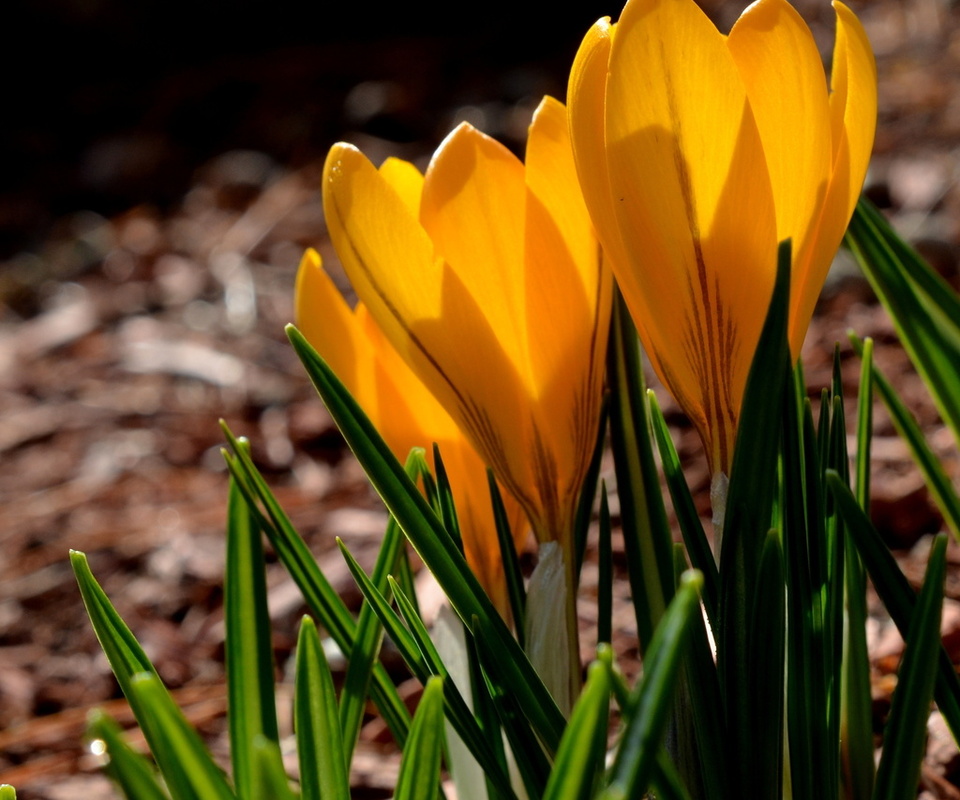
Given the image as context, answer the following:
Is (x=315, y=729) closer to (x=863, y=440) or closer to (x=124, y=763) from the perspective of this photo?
(x=124, y=763)

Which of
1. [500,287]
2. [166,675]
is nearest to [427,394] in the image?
[500,287]

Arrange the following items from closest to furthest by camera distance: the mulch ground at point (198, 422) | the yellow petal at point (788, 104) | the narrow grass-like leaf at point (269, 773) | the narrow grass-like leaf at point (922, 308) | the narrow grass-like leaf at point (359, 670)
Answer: the narrow grass-like leaf at point (269, 773), the yellow petal at point (788, 104), the narrow grass-like leaf at point (359, 670), the narrow grass-like leaf at point (922, 308), the mulch ground at point (198, 422)

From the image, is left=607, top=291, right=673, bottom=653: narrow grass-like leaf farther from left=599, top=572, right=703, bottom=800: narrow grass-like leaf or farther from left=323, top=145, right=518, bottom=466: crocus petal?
left=599, top=572, right=703, bottom=800: narrow grass-like leaf

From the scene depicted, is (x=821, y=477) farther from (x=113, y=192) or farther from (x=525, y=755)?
(x=113, y=192)

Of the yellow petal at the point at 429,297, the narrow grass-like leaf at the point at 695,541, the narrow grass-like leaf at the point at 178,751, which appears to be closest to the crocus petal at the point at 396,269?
the yellow petal at the point at 429,297

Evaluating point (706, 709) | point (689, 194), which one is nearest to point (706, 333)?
point (689, 194)

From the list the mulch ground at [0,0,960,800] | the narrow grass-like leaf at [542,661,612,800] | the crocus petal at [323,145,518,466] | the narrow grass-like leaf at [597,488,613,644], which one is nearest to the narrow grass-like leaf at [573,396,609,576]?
the narrow grass-like leaf at [597,488,613,644]

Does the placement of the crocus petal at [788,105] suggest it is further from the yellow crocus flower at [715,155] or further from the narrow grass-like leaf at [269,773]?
the narrow grass-like leaf at [269,773]
